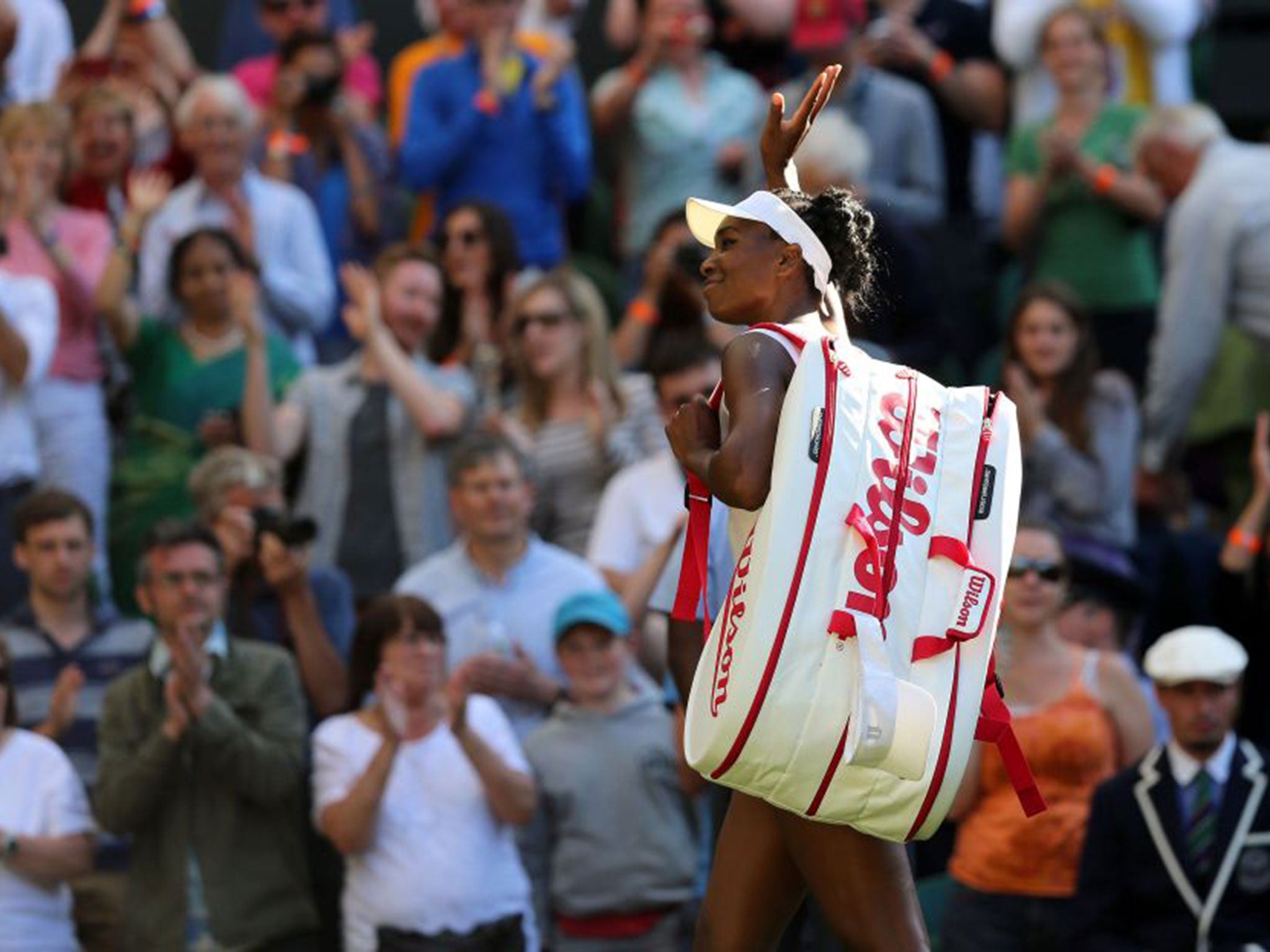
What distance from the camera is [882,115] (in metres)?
11.2

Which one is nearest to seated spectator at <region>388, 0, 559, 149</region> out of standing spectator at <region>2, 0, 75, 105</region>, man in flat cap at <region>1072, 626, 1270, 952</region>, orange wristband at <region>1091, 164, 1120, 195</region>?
standing spectator at <region>2, 0, 75, 105</region>

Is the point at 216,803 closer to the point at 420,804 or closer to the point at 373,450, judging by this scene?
the point at 420,804

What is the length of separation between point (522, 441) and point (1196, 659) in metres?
2.59

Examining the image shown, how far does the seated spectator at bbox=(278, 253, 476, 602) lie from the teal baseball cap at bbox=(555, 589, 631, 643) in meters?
1.28

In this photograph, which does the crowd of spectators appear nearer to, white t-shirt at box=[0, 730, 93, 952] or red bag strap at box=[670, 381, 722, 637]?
white t-shirt at box=[0, 730, 93, 952]

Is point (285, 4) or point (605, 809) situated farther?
point (285, 4)

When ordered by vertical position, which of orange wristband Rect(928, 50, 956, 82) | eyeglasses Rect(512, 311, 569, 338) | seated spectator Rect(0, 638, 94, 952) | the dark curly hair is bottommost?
seated spectator Rect(0, 638, 94, 952)

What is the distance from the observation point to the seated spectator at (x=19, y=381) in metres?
8.98

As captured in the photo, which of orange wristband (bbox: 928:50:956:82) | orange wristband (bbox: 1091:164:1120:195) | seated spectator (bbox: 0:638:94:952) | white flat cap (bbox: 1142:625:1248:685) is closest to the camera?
seated spectator (bbox: 0:638:94:952)

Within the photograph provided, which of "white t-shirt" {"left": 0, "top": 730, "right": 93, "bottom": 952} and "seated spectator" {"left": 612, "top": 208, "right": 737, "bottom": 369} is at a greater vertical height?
"seated spectator" {"left": 612, "top": 208, "right": 737, "bottom": 369}

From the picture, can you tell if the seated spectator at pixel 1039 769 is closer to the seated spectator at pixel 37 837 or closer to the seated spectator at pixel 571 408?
the seated spectator at pixel 571 408

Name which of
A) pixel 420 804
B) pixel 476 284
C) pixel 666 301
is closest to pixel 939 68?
→ pixel 666 301

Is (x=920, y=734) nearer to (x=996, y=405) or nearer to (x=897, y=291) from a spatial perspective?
(x=996, y=405)

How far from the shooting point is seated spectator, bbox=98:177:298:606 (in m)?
9.34
